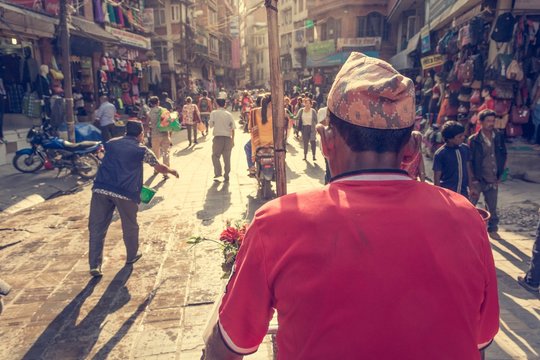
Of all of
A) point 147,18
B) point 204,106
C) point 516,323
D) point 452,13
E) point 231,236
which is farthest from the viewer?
point 147,18

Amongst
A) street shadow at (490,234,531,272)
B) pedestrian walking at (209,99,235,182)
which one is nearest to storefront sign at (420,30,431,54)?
pedestrian walking at (209,99,235,182)

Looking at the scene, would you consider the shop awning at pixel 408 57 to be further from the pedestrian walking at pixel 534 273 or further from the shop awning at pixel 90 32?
the pedestrian walking at pixel 534 273

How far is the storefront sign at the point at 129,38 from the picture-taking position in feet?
61.3

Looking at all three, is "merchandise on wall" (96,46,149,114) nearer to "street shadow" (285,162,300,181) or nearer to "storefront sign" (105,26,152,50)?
"storefront sign" (105,26,152,50)

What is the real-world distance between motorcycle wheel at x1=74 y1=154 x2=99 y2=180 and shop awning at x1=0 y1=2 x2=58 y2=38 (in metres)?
3.91

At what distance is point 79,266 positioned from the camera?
5293 mm

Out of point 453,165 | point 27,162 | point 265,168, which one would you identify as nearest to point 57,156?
point 27,162

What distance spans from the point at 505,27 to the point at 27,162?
1144 cm

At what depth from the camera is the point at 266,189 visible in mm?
8148

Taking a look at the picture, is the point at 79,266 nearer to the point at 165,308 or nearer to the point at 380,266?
the point at 165,308

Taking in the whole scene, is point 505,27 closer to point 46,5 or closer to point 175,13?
point 46,5

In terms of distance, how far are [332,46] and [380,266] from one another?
35475 mm

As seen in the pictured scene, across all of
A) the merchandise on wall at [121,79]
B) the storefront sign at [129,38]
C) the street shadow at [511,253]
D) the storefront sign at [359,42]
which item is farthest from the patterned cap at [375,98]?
the storefront sign at [359,42]

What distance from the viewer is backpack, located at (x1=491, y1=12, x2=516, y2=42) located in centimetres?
877
